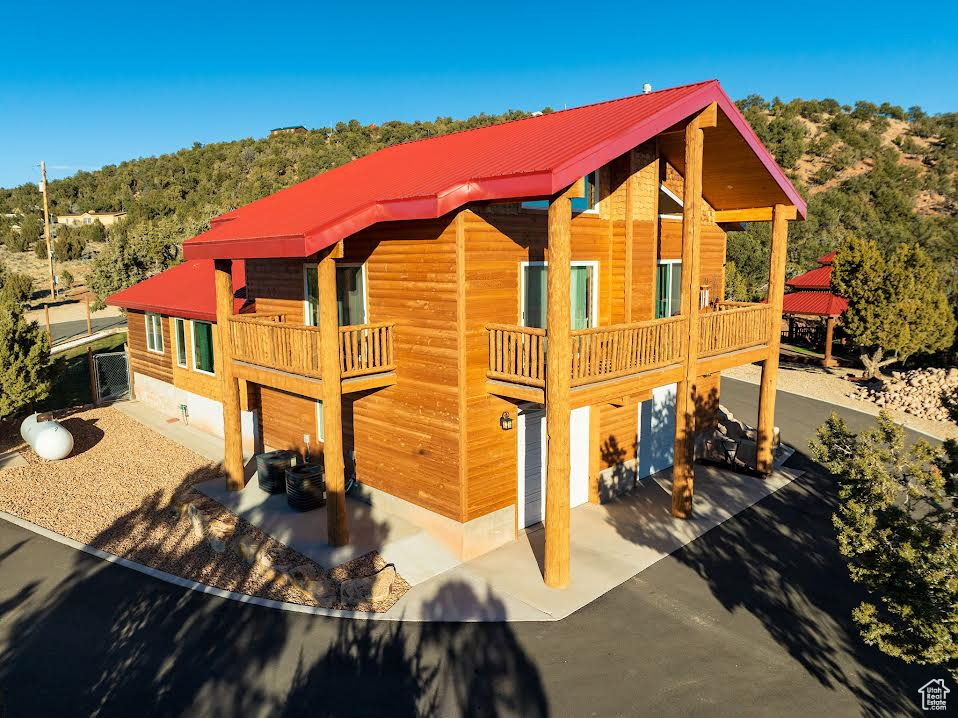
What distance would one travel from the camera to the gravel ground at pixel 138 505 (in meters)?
11.1

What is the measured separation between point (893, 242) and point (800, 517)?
41.0 m

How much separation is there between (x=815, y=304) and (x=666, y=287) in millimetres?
17967

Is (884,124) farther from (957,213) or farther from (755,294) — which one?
(755,294)

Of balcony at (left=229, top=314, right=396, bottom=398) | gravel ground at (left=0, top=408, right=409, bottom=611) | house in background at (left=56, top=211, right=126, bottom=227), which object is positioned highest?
house in background at (left=56, top=211, right=126, bottom=227)

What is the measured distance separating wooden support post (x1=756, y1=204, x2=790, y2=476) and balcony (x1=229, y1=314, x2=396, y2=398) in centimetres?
925

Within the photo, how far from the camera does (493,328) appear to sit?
1138 cm

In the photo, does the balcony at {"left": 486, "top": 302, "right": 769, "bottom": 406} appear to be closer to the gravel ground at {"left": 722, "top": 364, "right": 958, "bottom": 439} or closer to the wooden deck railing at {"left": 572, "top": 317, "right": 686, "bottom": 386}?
the wooden deck railing at {"left": 572, "top": 317, "right": 686, "bottom": 386}

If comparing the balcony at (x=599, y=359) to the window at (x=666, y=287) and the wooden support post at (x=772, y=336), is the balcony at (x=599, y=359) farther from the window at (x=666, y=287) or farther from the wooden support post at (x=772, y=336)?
the wooden support post at (x=772, y=336)

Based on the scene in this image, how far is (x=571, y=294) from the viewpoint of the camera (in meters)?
13.6

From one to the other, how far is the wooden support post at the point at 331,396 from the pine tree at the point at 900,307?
23.0m

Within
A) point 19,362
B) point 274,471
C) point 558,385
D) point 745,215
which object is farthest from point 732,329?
point 19,362

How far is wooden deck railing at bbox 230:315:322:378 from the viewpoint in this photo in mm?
11805

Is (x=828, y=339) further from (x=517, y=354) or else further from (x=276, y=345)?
(x=276, y=345)

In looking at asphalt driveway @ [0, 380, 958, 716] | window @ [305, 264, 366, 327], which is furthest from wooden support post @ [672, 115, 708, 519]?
window @ [305, 264, 366, 327]
